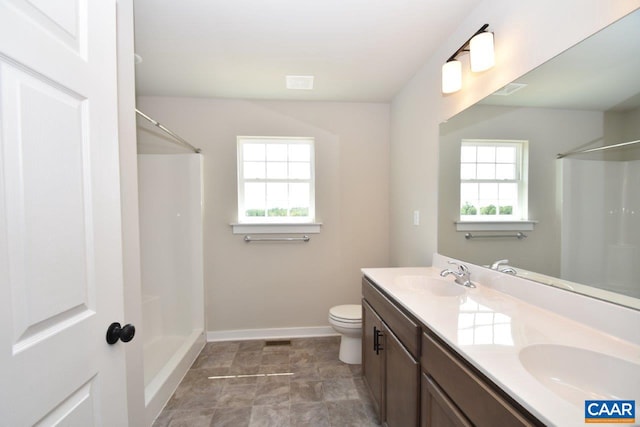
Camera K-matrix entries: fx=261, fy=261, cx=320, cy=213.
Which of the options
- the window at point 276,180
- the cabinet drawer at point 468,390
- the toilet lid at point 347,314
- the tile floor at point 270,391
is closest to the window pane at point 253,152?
the window at point 276,180

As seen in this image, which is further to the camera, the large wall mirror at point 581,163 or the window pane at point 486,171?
the window pane at point 486,171

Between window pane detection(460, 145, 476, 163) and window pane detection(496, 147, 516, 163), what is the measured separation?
0.16m

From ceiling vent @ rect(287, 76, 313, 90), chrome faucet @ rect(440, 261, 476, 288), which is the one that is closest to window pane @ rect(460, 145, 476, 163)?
chrome faucet @ rect(440, 261, 476, 288)

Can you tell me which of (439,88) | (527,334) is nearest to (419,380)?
(527,334)

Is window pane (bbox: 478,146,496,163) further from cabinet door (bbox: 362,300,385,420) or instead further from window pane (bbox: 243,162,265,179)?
window pane (bbox: 243,162,265,179)

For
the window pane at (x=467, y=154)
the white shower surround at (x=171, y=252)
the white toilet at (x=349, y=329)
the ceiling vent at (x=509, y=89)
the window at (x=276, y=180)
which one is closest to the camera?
the ceiling vent at (x=509, y=89)

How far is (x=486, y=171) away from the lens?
4.82 feet

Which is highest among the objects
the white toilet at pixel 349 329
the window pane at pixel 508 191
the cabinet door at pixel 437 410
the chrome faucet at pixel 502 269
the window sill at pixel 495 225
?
the window pane at pixel 508 191

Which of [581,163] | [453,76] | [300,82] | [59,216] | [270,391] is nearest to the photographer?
[59,216]

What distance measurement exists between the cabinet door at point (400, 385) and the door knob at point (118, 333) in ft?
3.44

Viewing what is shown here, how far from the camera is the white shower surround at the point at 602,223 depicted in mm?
829

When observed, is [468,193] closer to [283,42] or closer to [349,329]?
[349,329]

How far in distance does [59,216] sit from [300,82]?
1996 mm

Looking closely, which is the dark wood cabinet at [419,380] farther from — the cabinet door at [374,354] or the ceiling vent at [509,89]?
the ceiling vent at [509,89]
